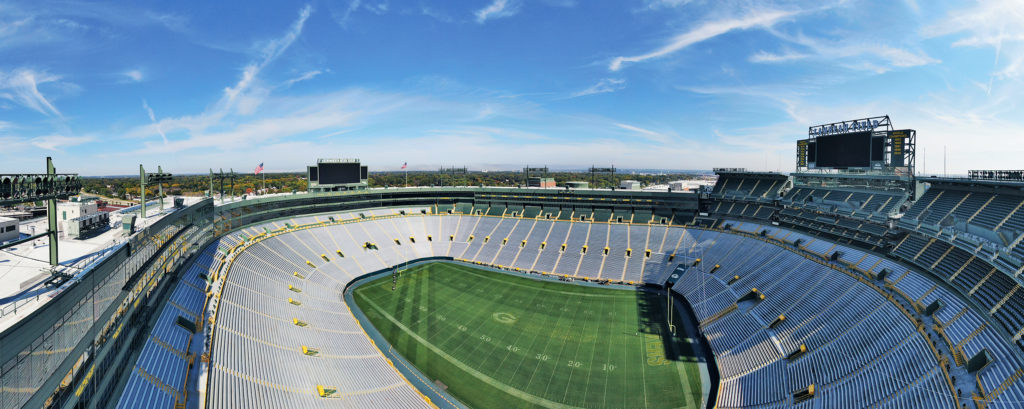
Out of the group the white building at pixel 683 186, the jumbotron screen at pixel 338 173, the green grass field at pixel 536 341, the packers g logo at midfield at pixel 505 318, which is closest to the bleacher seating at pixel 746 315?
the green grass field at pixel 536 341

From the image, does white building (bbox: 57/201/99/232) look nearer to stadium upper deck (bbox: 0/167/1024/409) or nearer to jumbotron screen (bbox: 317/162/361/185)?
stadium upper deck (bbox: 0/167/1024/409)

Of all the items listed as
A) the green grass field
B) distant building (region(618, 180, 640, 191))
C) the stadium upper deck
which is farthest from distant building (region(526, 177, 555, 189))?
the green grass field

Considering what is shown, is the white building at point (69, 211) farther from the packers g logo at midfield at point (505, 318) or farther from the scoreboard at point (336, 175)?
the scoreboard at point (336, 175)

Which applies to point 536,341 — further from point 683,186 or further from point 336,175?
point 683,186

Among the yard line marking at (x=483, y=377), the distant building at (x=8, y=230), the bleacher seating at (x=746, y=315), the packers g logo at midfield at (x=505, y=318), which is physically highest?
the distant building at (x=8, y=230)

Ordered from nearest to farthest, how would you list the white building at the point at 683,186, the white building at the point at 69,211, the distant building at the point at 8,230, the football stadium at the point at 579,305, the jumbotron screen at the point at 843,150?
the distant building at the point at 8,230
the football stadium at the point at 579,305
the white building at the point at 69,211
the jumbotron screen at the point at 843,150
the white building at the point at 683,186

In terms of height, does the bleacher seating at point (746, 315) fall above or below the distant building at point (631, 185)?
below

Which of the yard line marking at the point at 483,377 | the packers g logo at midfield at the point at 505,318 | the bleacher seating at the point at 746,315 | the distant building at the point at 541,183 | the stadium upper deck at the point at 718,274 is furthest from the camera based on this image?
the distant building at the point at 541,183
